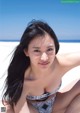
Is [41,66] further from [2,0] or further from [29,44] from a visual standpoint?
[2,0]

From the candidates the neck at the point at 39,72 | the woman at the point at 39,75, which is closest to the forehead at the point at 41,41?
the woman at the point at 39,75

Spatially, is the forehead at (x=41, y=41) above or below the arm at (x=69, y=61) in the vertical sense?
above

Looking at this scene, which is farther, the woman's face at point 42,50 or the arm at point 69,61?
the arm at point 69,61

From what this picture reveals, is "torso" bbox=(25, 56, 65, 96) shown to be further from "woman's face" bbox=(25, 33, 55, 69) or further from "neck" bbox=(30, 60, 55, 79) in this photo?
"woman's face" bbox=(25, 33, 55, 69)

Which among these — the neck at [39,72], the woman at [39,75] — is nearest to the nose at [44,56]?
the woman at [39,75]

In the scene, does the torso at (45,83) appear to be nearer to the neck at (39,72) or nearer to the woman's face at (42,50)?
the neck at (39,72)

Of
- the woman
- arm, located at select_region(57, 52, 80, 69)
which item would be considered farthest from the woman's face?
arm, located at select_region(57, 52, 80, 69)

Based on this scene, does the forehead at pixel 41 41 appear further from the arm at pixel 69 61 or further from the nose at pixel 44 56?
the arm at pixel 69 61

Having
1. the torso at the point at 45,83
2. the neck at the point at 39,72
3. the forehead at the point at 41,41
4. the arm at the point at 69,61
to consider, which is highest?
the forehead at the point at 41,41

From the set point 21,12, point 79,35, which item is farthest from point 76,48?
point 21,12

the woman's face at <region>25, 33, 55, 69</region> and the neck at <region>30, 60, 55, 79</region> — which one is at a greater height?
the woman's face at <region>25, 33, 55, 69</region>

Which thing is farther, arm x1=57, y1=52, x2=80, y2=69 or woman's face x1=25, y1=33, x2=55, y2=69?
arm x1=57, y1=52, x2=80, y2=69

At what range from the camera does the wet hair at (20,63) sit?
1.46 m

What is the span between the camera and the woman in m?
Answer: 1.45
